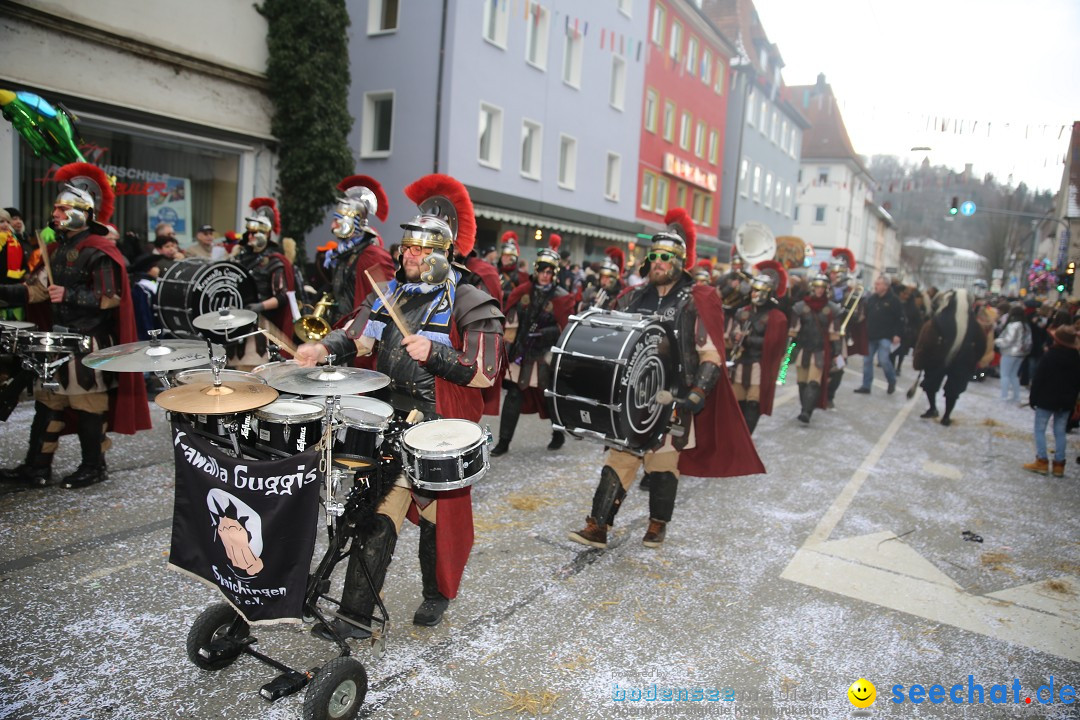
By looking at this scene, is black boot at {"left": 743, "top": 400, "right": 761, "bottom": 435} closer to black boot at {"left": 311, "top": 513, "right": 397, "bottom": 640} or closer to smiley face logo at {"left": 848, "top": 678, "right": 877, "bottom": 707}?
smiley face logo at {"left": 848, "top": 678, "right": 877, "bottom": 707}

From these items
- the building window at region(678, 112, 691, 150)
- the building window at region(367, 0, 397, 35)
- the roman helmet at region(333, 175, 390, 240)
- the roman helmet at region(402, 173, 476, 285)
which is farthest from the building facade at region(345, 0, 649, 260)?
the roman helmet at region(402, 173, 476, 285)

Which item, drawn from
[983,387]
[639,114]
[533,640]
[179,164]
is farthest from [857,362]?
[533,640]

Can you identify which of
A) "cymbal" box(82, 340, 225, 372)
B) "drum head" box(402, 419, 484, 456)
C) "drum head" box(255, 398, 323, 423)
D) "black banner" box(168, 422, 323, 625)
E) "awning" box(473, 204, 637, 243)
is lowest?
"black banner" box(168, 422, 323, 625)

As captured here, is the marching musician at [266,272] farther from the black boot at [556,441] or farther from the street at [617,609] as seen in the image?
the black boot at [556,441]

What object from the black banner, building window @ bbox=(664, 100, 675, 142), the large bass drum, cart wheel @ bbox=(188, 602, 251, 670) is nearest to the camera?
the black banner

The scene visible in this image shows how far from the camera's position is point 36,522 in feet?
14.8

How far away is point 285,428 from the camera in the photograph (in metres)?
2.79

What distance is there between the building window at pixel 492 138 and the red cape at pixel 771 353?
12.5 meters

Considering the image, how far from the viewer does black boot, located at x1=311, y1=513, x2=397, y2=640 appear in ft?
10.2

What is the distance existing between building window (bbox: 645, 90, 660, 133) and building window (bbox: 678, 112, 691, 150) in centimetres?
257

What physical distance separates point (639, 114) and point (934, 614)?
938 inches

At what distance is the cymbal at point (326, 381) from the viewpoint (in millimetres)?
2689

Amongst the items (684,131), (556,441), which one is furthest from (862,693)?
(684,131)

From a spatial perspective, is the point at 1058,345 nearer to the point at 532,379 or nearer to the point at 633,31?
the point at 532,379
